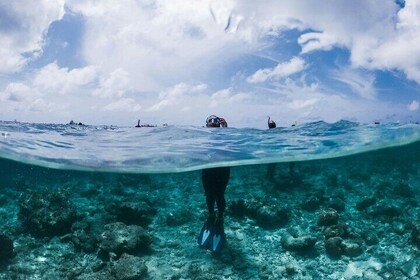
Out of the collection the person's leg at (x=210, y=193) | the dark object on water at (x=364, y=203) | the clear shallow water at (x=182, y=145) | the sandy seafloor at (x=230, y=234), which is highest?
the clear shallow water at (x=182, y=145)

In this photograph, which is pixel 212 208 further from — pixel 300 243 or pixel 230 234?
pixel 300 243

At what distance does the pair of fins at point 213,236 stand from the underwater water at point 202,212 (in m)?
0.42

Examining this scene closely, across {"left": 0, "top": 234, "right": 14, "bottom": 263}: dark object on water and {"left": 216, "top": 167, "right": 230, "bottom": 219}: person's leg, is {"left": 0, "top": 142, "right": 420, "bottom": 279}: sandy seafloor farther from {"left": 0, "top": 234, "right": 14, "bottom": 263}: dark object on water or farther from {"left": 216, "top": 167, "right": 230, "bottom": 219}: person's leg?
{"left": 216, "top": 167, "right": 230, "bottom": 219}: person's leg

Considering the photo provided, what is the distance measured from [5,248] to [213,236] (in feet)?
23.2

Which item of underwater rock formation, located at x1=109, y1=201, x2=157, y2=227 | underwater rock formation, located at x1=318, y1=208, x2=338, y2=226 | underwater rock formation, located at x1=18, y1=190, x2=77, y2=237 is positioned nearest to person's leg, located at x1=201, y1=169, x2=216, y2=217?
underwater rock formation, located at x1=109, y1=201, x2=157, y2=227

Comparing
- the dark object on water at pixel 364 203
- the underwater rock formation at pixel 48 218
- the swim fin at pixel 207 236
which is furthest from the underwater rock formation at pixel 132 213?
the dark object on water at pixel 364 203

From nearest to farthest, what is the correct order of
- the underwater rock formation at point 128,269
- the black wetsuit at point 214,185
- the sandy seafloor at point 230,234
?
1. the underwater rock formation at point 128,269
2. the sandy seafloor at point 230,234
3. the black wetsuit at point 214,185

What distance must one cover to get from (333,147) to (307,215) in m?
4.09

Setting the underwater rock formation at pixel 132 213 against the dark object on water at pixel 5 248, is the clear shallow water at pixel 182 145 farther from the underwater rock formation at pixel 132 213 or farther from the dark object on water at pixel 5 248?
the dark object on water at pixel 5 248

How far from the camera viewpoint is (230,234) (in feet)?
39.7

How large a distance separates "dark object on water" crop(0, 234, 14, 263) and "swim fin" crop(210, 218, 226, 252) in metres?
6.93

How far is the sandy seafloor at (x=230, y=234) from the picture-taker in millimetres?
9508

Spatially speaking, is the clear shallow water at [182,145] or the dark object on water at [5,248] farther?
the clear shallow water at [182,145]

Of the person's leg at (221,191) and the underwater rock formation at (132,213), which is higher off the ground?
the person's leg at (221,191)
